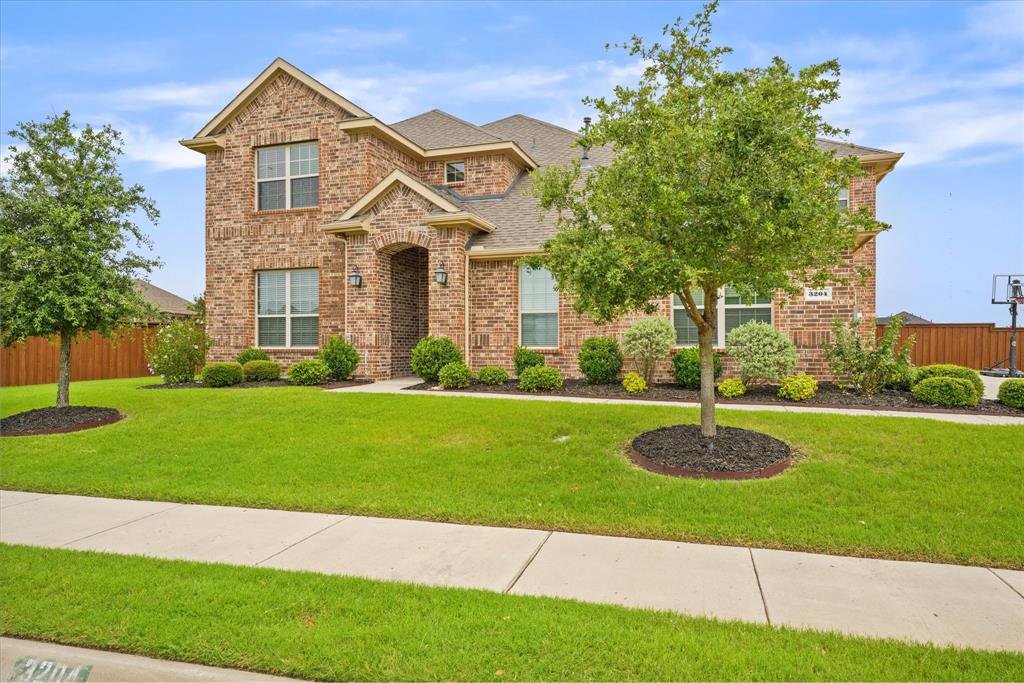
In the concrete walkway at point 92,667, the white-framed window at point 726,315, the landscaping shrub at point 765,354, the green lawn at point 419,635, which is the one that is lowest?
the concrete walkway at point 92,667

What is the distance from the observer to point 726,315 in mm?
12703

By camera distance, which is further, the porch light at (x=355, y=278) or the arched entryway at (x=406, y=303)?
the arched entryway at (x=406, y=303)

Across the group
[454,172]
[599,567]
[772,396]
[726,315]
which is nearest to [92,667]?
[599,567]

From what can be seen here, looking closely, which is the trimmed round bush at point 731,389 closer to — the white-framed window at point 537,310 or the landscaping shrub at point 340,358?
the white-framed window at point 537,310

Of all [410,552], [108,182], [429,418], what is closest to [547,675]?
[410,552]

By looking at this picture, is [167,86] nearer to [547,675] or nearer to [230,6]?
[230,6]

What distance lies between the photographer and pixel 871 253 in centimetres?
1341

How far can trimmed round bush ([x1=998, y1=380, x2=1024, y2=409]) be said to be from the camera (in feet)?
30.6

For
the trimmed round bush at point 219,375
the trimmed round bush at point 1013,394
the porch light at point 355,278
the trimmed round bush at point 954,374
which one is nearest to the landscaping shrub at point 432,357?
the porch light at point 355,278

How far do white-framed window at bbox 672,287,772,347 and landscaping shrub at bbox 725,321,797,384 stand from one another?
117 cm

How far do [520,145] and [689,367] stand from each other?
1078 centimetres

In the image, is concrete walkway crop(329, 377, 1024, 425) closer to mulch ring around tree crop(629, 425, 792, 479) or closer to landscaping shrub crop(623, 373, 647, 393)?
landscaping shrub crop(623, 373, 647, 393)

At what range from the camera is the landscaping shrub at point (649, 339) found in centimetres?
1191

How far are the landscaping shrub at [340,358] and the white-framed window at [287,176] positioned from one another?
439 centimetres
